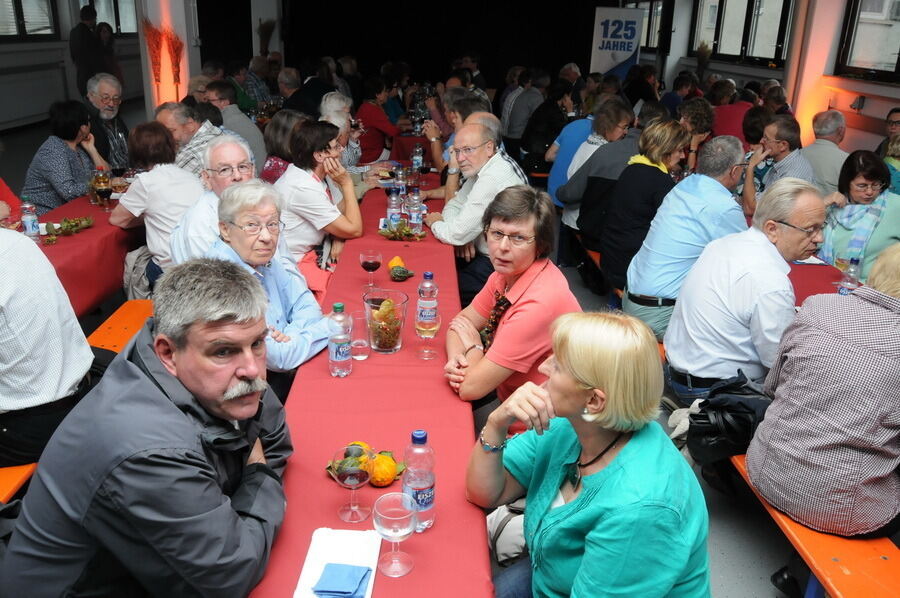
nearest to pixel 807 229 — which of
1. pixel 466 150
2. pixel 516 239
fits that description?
pixel 516 239

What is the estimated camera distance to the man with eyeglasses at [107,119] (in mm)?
5491

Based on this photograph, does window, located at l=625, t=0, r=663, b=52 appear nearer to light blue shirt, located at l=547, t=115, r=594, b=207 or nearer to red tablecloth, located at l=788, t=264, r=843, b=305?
light blue shirt, located at l=547, t=115, r=594, b=207

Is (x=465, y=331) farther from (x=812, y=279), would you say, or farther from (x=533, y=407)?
(x=812, y=279)

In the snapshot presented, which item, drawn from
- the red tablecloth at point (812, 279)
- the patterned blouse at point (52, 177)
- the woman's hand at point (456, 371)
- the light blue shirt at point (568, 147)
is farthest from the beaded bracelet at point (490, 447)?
the light blue shirt at point (568, 147)

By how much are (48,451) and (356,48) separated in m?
15.1

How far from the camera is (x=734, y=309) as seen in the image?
2.88 metres

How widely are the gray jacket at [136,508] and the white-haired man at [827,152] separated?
15.7 feet

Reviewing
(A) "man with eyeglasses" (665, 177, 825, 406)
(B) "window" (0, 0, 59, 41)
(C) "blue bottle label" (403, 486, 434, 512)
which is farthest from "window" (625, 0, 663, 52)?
(C) "blue bottle label" (403, 486, 434, 512)

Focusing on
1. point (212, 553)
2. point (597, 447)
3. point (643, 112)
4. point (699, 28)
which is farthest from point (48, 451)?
point (699, 28)

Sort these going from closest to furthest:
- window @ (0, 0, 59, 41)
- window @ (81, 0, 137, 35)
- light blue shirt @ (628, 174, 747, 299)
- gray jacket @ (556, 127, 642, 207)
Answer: light blue shirt @ (628, 174, 747, 299) → gray jacket @ (556, 127, 642, 207) → window @ (0, 0, 59, 41) → window @ (81, 0, 137, 35)

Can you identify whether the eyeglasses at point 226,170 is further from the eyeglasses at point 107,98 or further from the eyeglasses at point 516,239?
the eyeglasses at point 107,98

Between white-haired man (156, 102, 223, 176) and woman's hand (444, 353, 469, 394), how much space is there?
3.06m

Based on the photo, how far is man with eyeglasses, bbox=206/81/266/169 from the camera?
6.05m

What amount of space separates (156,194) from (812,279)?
3.58m
